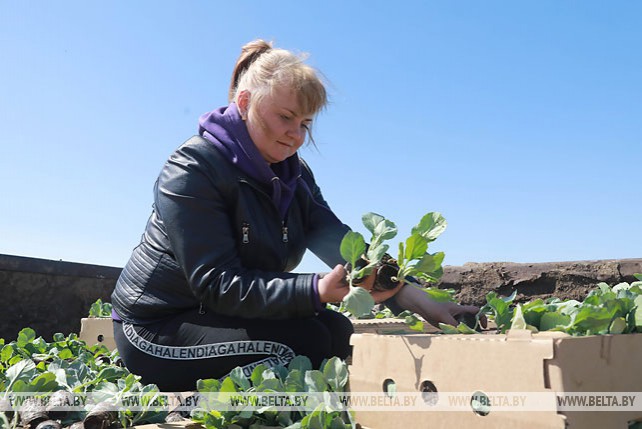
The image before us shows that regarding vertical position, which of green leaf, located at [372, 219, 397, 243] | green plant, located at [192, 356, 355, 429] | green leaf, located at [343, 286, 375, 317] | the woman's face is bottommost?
green plant, located at [192, 356, 355, 429]

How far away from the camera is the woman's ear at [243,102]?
1.82 metres

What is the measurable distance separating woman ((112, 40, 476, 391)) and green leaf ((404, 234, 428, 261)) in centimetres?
17

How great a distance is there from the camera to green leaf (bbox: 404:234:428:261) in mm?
1368

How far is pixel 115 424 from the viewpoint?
150cm

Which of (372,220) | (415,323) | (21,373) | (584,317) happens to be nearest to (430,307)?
(415,323)

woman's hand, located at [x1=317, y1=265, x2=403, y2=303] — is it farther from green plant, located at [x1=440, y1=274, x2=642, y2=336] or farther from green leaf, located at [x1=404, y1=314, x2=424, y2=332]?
green plant, located at [x1=440, y1=274, x2=642, y2=336]

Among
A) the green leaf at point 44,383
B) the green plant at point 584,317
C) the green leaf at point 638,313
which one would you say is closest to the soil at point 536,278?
the green plant at point 584,317

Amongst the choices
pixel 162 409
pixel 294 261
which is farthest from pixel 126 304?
pixel 294 261

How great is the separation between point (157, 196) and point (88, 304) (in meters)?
2.89

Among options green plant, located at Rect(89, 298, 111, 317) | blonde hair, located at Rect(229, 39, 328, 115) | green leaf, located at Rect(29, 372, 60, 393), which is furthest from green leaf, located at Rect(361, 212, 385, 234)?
green plant, located at Rect(89, 298, 111, 317)

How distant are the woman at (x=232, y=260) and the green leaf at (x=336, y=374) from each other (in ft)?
0.66

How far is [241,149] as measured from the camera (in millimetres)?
1784

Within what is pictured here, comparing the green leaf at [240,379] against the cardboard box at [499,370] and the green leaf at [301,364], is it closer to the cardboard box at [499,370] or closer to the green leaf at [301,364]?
the green leaf at [301,364]

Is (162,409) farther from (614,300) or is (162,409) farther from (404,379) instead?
(614,300)
